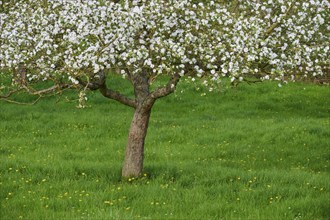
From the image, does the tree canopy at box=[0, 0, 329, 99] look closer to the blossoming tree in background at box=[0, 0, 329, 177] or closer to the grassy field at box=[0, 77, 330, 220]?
the blossoming tree in background at box=[0, 0, 329, 177]

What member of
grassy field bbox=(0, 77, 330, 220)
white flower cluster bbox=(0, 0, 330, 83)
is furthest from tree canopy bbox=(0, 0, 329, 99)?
grassy field bbox=(0, 77, 330, 220)

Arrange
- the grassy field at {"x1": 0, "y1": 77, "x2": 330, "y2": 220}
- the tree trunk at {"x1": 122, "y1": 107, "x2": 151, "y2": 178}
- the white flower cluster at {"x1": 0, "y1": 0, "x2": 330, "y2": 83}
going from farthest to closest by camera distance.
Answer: the tree trunk at {"x1": 122, "y1": 107, "x2": 151, "y2": 178}, the grassy field at {"x1": 0, "y1": 77, "x2": 330, "y2": 220}, the white flower cluster at {"x1": 0, "y1": 0, "x2": 330, "y2": 83}

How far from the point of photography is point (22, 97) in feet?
120

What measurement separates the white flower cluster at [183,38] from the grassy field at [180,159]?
4.74 ft

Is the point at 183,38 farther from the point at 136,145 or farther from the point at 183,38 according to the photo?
the point at 136,145

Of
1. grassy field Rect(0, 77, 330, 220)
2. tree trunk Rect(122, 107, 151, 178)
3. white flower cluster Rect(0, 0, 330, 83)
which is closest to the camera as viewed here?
white flower cluster Rect(0, 0, 330, 83)

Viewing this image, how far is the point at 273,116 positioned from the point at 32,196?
20075mm

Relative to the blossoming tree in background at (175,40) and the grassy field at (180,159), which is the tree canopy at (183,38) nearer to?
the blossoming tree in background at (175,40)

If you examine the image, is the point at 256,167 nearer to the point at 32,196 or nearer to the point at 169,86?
the point at 169,86

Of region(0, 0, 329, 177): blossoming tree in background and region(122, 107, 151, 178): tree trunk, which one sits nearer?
region(0, 0, 329, 177): blossoming tree in background

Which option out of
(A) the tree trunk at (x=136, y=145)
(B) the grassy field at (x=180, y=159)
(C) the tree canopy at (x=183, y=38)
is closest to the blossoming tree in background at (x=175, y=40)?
(C) the tree canopy at (x=183, y=38)

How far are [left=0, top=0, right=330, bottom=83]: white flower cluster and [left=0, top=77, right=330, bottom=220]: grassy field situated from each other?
1.44 m

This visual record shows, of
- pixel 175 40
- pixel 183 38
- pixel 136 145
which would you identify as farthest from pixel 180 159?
pixel 183 38

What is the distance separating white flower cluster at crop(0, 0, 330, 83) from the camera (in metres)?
14.4
